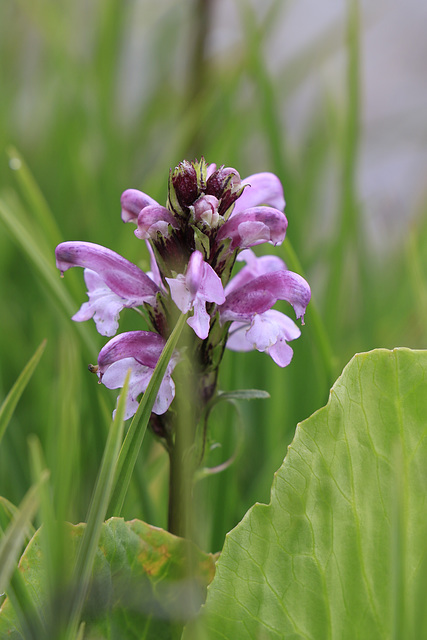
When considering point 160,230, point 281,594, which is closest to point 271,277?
point 160,230

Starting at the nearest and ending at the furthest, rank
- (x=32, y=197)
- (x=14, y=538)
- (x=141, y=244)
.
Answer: (x=14, y=538), (x=32, y=197), (x=141, y=244)

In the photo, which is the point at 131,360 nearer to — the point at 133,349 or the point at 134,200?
the point at 133,349

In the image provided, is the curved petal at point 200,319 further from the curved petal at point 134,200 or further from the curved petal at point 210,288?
the curved petal at point 134,200

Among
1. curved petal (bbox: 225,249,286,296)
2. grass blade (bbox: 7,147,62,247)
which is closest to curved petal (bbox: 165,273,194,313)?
curved petal (bbox: 225,249,286,296)

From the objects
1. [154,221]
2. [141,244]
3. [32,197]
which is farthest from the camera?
[141,244]

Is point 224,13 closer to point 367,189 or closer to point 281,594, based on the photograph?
point 367,189

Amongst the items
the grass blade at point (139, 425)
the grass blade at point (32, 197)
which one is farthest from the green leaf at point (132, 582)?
the grass blade at point (32, 197)

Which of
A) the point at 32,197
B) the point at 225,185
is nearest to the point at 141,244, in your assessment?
the point at 32,197
